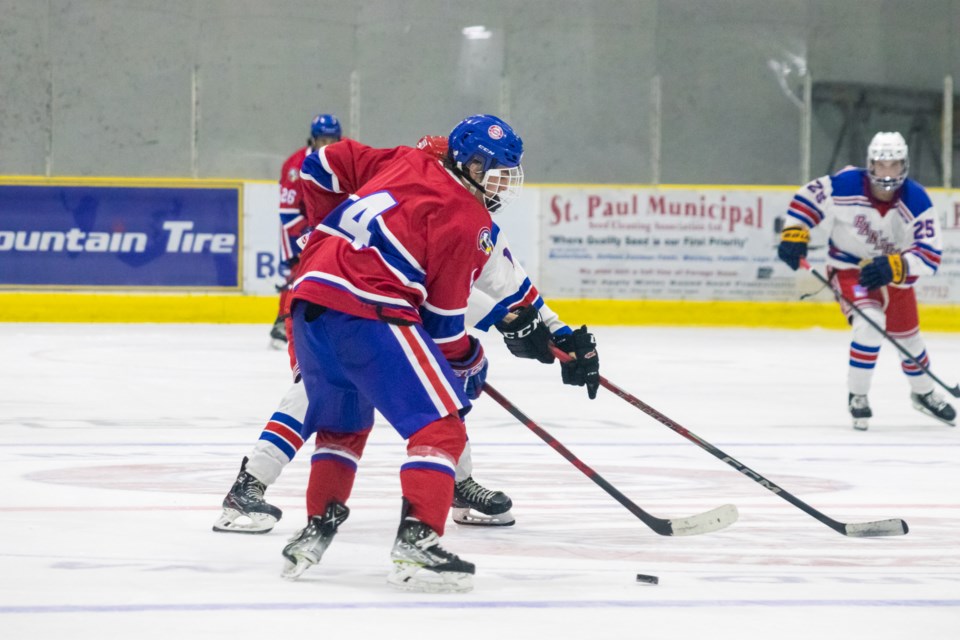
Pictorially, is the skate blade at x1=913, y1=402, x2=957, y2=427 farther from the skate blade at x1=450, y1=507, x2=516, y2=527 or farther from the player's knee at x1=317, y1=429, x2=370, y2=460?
the player's knee at x1=317, y1=429, x2=370, y2=460

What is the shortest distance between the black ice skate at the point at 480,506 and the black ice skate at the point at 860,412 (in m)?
2.76

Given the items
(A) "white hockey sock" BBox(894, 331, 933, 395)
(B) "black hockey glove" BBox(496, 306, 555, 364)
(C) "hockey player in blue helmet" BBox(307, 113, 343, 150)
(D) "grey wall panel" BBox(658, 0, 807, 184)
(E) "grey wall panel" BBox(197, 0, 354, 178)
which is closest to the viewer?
(B) "black hockey glove" BBox(496, 306, 555, 364)

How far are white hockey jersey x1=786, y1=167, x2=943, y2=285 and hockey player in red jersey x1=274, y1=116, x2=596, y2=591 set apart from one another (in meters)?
3.86

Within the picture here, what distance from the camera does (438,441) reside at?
10.2 feet

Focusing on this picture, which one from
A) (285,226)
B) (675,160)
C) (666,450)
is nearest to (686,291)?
(675,160)

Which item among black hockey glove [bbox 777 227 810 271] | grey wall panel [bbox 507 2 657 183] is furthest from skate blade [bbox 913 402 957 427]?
grey wall panel [bbox 507 2 657 183]

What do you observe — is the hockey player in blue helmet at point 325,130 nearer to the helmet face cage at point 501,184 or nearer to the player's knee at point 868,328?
the player's knee at point 868,328

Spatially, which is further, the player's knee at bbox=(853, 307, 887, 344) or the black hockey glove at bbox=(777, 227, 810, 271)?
the black hockey glove at bbox=(777, 227, 810, 271)

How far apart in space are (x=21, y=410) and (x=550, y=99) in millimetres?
7389

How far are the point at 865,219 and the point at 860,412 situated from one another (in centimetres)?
93

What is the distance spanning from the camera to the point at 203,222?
11234 millimetres

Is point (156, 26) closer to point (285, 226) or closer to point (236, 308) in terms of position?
point (236, 308)

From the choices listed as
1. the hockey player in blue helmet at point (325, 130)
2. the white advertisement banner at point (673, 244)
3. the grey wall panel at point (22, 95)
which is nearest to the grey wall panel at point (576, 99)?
the white advertisement banner at point (673, 244)

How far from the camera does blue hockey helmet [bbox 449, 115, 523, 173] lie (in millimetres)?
3275
